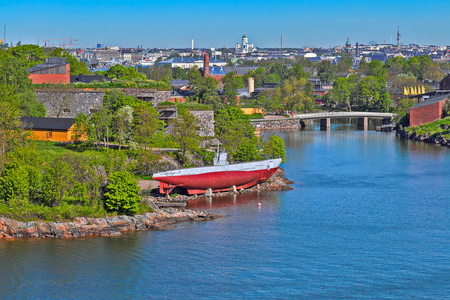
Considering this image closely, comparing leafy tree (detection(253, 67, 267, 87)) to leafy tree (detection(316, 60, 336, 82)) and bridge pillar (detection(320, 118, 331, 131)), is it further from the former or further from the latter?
bridge pillar (detection(320, 118, 331, 131))

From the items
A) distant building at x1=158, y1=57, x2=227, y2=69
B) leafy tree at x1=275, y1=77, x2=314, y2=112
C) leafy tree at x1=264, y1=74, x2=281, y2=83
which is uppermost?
distant building at x1=158, y1=57, x2=227, y2=69

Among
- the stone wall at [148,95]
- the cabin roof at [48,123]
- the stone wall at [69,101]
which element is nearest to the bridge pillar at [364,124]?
the stone wall at [148,95]

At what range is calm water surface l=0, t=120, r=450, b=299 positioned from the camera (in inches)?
953

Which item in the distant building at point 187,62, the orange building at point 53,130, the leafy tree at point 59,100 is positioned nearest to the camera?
the orange building at point 53,130

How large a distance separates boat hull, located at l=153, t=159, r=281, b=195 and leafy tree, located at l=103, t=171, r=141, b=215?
14.2 feet

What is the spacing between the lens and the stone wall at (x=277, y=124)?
7400cm

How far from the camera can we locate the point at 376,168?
47.2 m

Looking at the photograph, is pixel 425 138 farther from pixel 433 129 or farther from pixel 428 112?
pixel 428 112

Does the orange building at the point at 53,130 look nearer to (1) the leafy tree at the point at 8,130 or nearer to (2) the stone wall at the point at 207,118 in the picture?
(1) the leafy tree at the point at 8,130

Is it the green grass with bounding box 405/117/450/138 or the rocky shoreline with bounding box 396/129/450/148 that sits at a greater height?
the green grass with bounding box 405/117/450/138

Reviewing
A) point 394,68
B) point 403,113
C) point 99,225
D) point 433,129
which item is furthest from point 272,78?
point 99,225

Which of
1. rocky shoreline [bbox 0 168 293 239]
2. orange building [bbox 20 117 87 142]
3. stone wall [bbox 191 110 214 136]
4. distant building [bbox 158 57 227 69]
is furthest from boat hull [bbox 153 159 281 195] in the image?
distant building [bbox 158 57 227 69]

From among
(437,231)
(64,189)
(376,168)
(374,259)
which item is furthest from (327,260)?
(376,168)

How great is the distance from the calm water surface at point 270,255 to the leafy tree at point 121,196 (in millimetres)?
1525
